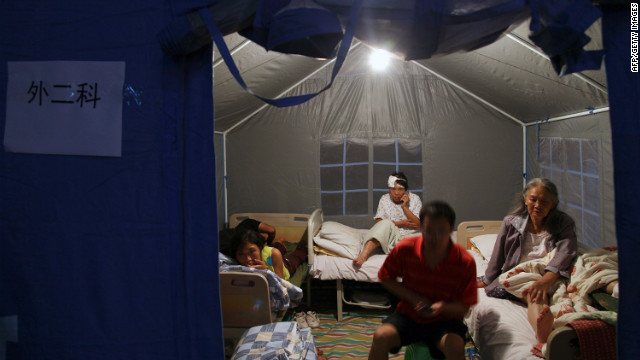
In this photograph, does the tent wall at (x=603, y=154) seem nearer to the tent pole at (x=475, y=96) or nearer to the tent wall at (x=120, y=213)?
the tent pole at (x=475, y=96)

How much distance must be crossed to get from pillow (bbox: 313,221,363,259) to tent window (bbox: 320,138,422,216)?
2.61 ft

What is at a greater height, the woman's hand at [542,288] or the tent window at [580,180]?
the tent window at [580,180]

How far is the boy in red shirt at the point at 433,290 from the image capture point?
1.90 m

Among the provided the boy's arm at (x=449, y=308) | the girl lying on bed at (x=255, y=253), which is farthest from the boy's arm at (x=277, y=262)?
the boy's arm at (x=449, y=308)

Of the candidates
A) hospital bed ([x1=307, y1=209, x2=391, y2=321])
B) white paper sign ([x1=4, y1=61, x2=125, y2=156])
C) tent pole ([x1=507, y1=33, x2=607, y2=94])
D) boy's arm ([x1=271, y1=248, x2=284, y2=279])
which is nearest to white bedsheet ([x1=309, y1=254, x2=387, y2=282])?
hospital bed ([x1=307, y1=209, x2=391, y2=321])

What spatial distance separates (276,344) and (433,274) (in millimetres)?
919

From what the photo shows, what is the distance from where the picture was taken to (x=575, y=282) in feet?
7.29

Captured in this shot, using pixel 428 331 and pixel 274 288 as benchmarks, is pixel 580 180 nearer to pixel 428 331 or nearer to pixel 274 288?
pixel 428 331

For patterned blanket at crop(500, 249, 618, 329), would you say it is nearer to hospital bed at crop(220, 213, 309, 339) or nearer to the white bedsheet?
the white bedsheet

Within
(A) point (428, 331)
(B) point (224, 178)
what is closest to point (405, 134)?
(B) point (224, 178)

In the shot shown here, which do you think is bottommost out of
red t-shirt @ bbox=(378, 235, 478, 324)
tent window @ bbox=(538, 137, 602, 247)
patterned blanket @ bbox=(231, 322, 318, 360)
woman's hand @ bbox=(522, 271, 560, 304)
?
patterned blanket @ bbox=(231, 322, 318, 360)

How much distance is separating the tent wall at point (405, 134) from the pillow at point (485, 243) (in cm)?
108

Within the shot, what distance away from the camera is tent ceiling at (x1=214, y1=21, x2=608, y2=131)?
98.3 inches

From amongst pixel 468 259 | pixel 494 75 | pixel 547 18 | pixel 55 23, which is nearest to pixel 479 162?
pixel 494 75
